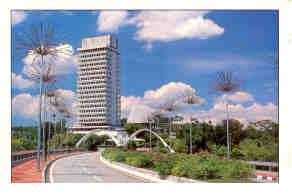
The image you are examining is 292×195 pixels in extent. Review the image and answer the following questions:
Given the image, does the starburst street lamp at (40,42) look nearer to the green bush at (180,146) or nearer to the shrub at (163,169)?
the shrub at (163,169)

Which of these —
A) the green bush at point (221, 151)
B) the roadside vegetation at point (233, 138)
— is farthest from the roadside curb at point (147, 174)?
the green bush at point (221, 151)

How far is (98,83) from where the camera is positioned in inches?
2436

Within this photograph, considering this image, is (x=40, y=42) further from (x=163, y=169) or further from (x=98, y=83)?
(x=98, y=83)

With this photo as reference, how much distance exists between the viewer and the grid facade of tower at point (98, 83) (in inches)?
2368

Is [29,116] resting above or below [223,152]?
above

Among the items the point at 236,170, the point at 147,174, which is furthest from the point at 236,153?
the point at 236,170

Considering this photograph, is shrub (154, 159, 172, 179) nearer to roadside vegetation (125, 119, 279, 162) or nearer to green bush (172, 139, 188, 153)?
roadside vegetation (125, 119, 279, 162)

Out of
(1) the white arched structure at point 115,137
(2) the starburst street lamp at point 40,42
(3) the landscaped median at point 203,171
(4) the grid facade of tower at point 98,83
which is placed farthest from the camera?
(4) the grid facade of tower at point 98,83

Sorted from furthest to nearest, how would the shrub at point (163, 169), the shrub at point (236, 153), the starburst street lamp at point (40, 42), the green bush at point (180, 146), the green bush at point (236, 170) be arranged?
the green bush at point (180, 146), the shrub at point (236, 153), the starburst street lamp at point (40, 42), the shrub at point (163, 169), the green bush at point (236, 170)

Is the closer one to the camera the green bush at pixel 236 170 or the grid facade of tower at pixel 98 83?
the green bush at pixel 236 170
